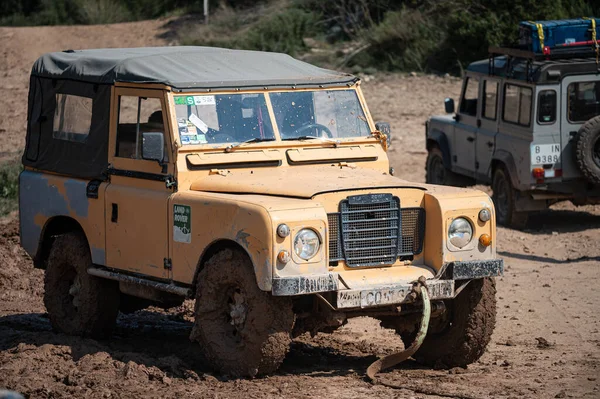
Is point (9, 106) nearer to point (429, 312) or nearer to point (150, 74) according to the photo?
point (150, 74)

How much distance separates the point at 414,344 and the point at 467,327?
24.3 inches

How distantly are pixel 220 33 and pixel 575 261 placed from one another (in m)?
19.1

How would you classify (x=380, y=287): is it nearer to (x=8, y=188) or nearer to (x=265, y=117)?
(x=265, y=117)

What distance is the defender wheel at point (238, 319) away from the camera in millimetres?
7188

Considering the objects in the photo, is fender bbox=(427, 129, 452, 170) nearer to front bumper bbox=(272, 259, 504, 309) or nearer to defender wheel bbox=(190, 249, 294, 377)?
front bumper bbox=(272, 259, 504, 309)

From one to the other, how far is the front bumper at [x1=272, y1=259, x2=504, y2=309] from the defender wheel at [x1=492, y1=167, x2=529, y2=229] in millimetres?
6820

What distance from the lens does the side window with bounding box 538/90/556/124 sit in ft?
44.5

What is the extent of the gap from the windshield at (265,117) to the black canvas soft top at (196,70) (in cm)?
9

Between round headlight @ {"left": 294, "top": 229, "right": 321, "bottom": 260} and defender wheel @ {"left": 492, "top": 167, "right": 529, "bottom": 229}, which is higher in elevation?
round headlight @ {"left": 294, "top": 229, "right": 321, "bottom": 260}

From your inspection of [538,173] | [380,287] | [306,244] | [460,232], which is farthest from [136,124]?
[538,173]

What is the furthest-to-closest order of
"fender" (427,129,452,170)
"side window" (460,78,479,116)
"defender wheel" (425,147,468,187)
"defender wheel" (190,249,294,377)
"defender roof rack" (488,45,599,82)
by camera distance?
"defender wheel" (425,147,468,187), "fender" (427,129,452,170), "side window" (460,78,479,116), "defender roof rack" (488,45,599,82), "defender wheel" (190,249,294,377)

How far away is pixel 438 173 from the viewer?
16656mm

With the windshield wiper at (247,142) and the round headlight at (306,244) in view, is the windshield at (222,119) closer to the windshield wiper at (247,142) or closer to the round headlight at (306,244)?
the windshield wiper at (247,142)

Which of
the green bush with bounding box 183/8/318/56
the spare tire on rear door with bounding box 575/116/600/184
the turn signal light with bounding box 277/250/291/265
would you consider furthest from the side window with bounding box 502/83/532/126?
the green bush with bounding box 183/8/318/56
